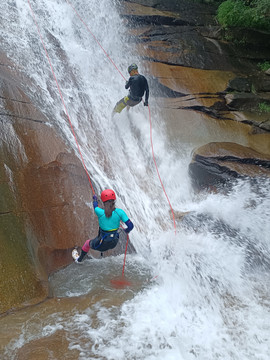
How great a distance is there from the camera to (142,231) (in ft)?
20.6

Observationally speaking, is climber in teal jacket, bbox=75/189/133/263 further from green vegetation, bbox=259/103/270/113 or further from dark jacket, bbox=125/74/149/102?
green vegetation, bbox=259/103/270/113

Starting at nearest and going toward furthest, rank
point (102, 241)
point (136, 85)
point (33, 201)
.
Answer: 1. point (102, 241)
2. point (33, 201)
3. point (136, 85)

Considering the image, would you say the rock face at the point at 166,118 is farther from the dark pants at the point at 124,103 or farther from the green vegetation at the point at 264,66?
the dark pants at the point at 124,103

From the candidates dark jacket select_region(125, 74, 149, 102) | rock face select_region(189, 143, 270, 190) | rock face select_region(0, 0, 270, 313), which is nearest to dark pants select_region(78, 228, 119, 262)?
rock face select_region(0, 0, 270, 313)

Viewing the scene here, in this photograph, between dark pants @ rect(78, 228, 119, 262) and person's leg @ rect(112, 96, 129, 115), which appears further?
person's leg @ rect(112, 96, 129, 115)

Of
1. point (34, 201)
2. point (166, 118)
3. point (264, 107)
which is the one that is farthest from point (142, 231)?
point (264, 107)

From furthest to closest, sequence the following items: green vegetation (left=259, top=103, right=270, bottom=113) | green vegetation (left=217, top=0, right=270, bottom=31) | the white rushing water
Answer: green vegetation (left=217, top=0, right=270, bottom=31) → green vegetation (left=259, top=103, right=270, bottom=113) → the white rushing water

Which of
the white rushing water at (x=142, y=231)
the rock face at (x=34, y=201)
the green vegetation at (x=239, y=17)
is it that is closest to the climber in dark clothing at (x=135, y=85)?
the white rushing water at (x=142, y=231)

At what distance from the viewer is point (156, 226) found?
658cm

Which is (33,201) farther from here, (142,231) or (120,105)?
(120,105)

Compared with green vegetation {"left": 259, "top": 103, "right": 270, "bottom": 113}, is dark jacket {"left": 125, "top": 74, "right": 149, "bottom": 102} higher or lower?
higher

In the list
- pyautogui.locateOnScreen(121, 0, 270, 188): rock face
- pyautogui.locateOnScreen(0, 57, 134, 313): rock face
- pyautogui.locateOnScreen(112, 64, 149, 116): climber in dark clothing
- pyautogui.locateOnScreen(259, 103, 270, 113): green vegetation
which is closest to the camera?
pyautogui.locateOnScreen(0, 57, 134, 313): rock face

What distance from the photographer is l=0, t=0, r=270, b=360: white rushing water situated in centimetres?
380

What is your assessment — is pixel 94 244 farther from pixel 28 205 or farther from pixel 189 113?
pixel 189 113
